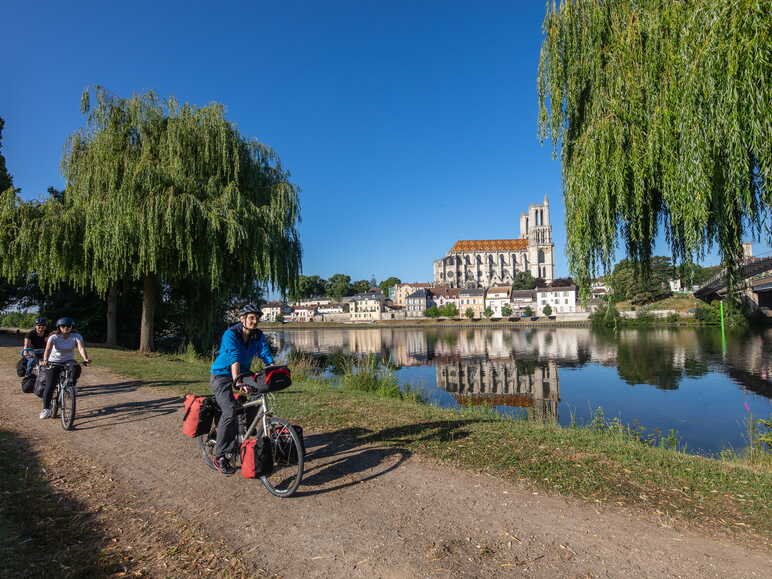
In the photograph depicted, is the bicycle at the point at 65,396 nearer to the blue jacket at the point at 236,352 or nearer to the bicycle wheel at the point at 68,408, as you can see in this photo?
the bicycle wheel at the point at 68,408

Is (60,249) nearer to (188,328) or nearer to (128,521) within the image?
(188,328)

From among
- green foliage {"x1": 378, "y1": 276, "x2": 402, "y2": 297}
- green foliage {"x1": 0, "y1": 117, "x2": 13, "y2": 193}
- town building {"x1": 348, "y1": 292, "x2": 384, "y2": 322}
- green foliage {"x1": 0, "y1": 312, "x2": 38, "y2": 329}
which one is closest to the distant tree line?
green foliage {"x1": 378, "y1": 276, "x2": 402, "y2": 297}

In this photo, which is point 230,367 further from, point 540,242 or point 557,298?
point 540,242

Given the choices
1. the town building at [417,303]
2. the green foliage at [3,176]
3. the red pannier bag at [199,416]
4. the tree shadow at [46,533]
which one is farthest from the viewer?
the town building at [417,303]

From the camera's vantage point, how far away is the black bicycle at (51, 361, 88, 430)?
669 centimetres

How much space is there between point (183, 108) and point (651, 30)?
598 inches

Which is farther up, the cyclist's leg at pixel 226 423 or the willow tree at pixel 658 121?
the willow tree at pixel 658 121

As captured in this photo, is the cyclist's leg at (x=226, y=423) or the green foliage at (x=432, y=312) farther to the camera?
the green foliage at (x=432, y=312)

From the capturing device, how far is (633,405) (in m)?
14.5

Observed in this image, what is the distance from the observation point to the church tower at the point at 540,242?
149m

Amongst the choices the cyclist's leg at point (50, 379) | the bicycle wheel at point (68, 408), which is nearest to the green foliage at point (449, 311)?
the cyclist's leg at point (50, 379)

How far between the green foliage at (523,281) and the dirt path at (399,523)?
136603mm

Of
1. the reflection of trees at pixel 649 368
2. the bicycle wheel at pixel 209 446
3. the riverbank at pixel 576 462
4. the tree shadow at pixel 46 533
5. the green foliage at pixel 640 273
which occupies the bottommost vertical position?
the reflection of trees at pixel 649 368

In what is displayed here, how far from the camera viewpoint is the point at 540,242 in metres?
153
